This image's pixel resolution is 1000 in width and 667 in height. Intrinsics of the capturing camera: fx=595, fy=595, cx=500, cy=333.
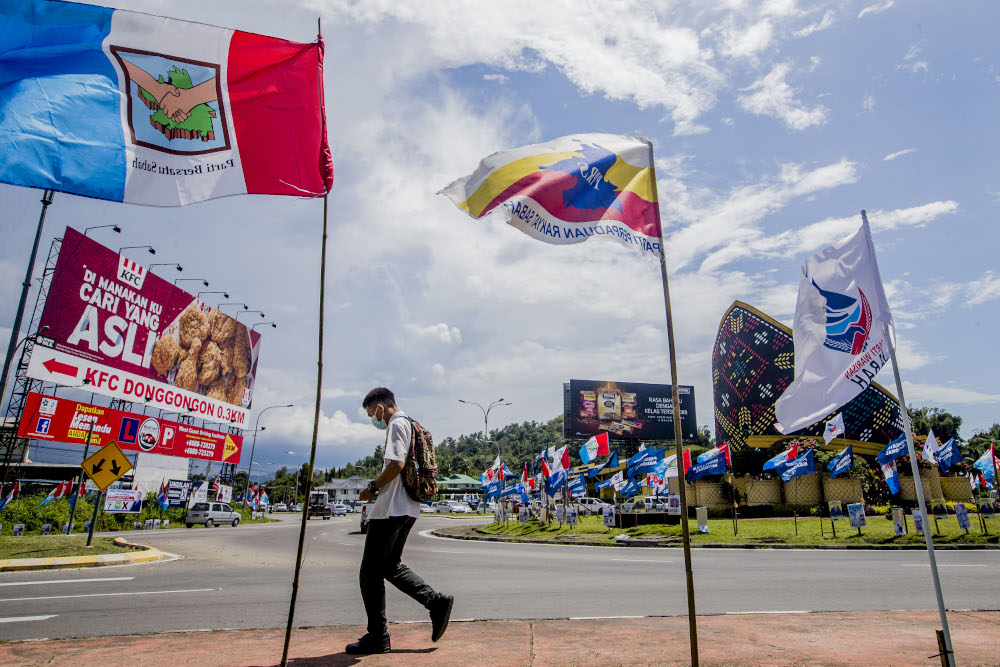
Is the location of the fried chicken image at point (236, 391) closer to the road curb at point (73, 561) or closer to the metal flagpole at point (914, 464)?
the road curb at point (73, 561)

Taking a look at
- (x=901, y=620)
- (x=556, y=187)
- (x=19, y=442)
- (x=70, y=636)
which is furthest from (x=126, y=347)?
(x=901, y=620)

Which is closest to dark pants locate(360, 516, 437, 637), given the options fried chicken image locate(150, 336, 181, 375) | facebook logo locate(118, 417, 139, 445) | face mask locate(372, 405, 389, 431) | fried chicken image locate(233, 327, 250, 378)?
face mask locate(372, 405, 389, 431)

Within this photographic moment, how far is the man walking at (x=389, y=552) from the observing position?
4.14m

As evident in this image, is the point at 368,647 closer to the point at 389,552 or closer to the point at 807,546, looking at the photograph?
the point at 389,552

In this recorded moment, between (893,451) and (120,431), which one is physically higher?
(120,431)

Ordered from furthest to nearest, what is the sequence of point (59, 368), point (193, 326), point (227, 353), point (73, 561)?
point (227, 353) < point (193, 326) < point (59, 368) < point (73, 561)

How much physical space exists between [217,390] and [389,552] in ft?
134

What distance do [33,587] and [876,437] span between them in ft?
179

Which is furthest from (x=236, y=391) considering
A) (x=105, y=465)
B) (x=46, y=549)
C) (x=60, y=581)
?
(x=60, y=581)

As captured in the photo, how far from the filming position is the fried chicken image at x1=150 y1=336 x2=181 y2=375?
34.0 metres

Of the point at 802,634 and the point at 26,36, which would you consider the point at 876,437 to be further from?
the point at 26,36

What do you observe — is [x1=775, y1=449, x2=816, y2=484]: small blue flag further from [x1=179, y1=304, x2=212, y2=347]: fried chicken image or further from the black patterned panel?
[x1=179, y1=304, x2=212, y2=347]: fried chicken image

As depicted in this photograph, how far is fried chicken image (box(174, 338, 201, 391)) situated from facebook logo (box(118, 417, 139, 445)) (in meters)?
3.66

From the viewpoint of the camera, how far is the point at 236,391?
42.9 meters
